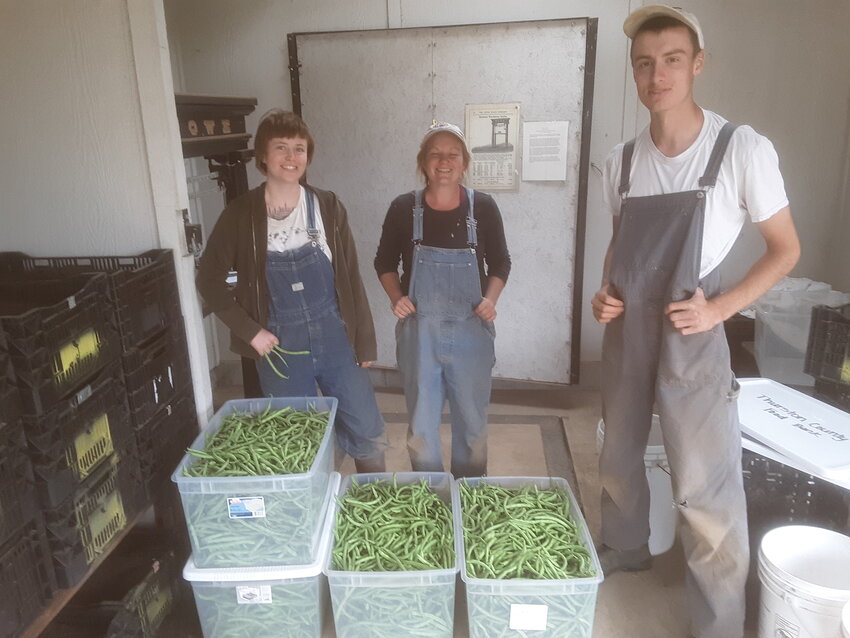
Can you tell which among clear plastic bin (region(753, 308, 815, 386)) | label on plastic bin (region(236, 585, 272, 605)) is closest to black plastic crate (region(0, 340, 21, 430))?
label on plastic bin (region(236, 585, 272, 605))

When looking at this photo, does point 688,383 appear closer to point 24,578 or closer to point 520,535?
point 520,535

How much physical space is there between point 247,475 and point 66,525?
1.54 feet

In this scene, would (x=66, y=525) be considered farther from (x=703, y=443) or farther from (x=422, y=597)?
(x=703, y=443)

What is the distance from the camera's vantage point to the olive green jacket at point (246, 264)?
2.26 meters

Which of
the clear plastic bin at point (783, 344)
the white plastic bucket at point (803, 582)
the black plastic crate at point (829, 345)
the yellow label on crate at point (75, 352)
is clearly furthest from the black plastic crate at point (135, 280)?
the clear plastic bin at point (783, 344)

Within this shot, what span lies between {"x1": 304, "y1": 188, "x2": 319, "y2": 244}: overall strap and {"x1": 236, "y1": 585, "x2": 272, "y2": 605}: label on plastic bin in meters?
1.16

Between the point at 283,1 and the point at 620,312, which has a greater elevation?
the point at 283,1

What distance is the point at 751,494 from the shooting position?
2.24 m

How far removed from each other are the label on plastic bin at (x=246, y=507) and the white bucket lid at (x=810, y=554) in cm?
150

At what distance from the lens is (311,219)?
7.60 feet

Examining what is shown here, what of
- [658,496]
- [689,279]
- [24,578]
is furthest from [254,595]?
[689,279]

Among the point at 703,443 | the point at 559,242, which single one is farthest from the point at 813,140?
the point at 703,443

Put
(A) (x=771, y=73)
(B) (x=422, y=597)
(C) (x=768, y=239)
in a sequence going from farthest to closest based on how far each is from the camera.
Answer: (A) (x=771, y=73)
(B) (x=422, y=597)
(C) (x=768, y=239)

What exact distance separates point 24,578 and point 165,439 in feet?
2.01
